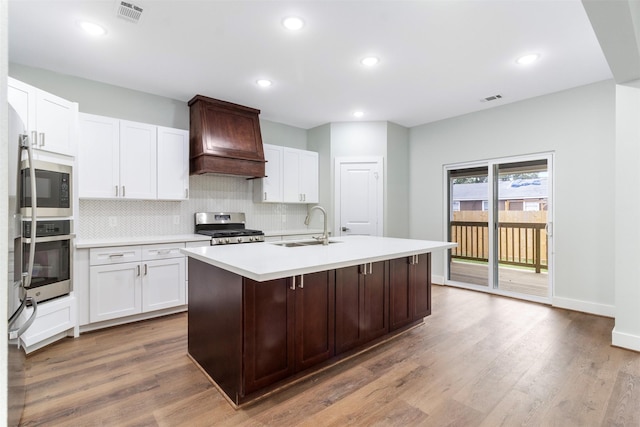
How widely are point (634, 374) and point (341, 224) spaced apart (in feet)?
11.9

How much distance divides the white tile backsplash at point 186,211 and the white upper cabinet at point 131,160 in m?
0.28

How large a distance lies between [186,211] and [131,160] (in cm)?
95

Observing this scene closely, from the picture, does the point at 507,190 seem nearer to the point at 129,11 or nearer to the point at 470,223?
the point at 470,223

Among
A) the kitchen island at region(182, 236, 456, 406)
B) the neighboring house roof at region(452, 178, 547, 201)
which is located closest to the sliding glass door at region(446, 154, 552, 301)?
the neighboring house roof at region(452, 178, 547, 201)

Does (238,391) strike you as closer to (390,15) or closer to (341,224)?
(390,15)

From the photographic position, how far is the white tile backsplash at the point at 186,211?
11.6ft

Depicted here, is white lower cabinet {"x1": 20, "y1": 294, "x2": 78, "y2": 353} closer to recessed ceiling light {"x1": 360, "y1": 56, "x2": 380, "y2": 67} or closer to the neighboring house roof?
recessed ceiling light {"x1": 360, "y1": 56, "x2": 380, "y2": 67}

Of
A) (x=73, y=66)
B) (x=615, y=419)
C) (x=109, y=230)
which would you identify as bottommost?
(x=615, y=419)

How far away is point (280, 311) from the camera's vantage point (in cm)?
204

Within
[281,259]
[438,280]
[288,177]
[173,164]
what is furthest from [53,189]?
[438,280]

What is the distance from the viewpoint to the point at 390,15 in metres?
2.39

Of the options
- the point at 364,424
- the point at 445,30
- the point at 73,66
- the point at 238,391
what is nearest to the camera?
the point at 364,424

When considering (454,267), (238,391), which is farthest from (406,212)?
(238,391)

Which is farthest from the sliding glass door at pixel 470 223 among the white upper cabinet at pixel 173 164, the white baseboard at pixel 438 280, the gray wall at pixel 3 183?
the gray wall at pixel 3 183
